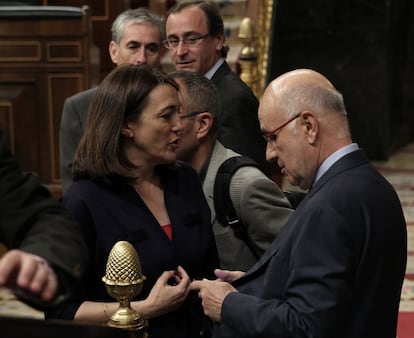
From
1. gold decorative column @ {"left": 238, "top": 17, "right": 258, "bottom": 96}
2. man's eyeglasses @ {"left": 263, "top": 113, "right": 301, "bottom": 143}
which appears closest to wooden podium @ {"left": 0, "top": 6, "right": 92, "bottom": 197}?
gold decorative column @ {"left": 238, "top": 17, "right": 258, "bottom": 96}

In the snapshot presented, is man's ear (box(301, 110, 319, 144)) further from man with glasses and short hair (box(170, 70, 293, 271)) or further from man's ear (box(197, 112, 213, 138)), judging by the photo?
man's ear (box(197, 112, 213, 138))

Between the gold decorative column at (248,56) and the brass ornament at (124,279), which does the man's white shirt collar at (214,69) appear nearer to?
the gold decorative column at (248,56)

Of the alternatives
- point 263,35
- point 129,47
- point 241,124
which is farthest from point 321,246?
point 263,35

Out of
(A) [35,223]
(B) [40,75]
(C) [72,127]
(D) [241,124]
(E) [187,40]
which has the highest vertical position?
(A) [35,223]

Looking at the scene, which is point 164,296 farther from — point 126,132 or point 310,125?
Answer: point 310,125

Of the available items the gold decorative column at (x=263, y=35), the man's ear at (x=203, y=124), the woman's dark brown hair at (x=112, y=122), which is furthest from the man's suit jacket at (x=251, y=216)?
the gold decorative column at (x=263, y=35)

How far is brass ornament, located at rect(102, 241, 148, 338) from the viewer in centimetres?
299

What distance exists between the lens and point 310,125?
3.26 meters

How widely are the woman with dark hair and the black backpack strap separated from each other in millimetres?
158

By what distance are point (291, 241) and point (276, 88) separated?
1.72ft

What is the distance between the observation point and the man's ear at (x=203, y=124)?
4.34 m

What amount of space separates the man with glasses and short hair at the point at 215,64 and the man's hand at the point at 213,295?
180 cm

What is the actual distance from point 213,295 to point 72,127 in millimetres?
2266

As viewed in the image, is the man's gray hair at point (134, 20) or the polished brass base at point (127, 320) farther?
the man's gray hair at point (134, 20)
